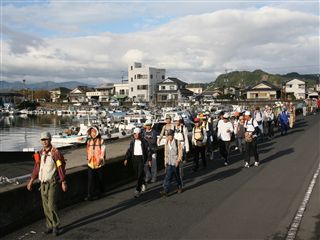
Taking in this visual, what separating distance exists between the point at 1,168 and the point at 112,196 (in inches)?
325

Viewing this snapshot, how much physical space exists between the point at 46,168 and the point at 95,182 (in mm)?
2649

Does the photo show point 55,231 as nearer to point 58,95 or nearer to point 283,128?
point 283,128

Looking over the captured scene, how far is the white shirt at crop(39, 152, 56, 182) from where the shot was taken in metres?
6.45

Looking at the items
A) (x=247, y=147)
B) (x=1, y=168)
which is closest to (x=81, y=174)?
(x=247, y=147)

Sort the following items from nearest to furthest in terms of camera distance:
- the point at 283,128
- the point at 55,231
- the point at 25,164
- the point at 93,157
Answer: the point at 55,231 → the point at 93,157 → the point at 25,164 → the point at 283,128

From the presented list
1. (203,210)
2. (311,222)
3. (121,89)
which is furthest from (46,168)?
(121,89)

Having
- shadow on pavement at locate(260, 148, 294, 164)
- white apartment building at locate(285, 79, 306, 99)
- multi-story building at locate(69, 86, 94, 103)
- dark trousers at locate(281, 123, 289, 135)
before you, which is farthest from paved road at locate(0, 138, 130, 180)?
multi-story building at locate(69, 86, 94, 103)

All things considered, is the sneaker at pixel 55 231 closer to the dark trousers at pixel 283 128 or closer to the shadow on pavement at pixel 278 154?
the shadow on pavement at pixel 278 154

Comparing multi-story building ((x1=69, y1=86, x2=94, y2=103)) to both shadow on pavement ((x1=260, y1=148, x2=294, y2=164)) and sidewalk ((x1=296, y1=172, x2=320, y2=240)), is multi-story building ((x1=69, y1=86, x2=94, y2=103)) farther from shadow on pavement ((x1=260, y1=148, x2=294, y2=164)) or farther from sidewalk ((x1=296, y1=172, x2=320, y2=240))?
sidewalk ((x1=296, y1=172, x2=320, y2=240))

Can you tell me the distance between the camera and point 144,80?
10394 centimetres

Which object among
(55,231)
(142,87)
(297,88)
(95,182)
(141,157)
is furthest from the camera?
(297,88)

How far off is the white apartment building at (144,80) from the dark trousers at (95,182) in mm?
94057

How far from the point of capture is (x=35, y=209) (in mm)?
7332

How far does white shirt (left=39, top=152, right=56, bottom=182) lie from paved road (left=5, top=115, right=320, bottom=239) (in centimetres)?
96
